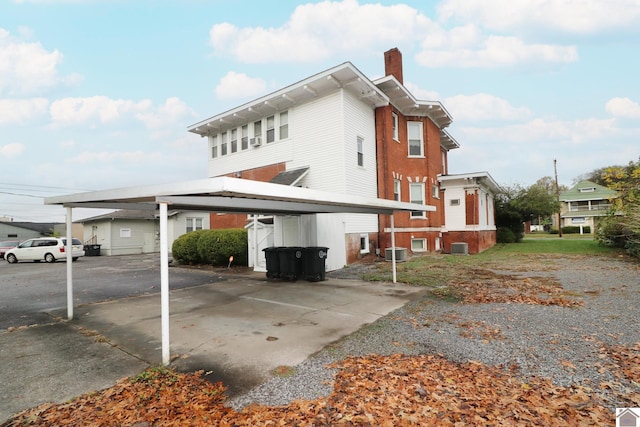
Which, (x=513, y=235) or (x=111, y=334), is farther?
(x=513, y=235)

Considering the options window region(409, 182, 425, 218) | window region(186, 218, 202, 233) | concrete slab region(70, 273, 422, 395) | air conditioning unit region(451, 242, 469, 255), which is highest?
window region(409, 182, 425, 218)

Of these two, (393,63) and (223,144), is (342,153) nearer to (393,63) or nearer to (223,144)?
(393,63)

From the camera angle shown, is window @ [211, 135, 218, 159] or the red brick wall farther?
window @ [211, 135, 218, 159]

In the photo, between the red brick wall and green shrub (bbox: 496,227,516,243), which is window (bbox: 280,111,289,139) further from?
green shrub (bbox: 496,227,516,243)

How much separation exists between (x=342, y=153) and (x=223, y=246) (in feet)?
23.0

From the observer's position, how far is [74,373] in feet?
12.8

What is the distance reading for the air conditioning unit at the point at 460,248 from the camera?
17219 millimetres

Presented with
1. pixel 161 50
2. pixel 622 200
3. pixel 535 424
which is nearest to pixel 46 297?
pixel 161 50

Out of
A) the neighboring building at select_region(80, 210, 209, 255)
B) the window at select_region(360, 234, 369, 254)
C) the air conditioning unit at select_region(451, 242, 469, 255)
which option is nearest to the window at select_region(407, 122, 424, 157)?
the air conditioning unit at select_region(451, 242, 469, 255)

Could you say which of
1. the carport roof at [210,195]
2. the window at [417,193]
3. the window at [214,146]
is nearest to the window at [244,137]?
the window at [214,146]

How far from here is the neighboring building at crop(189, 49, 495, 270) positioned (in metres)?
13.2

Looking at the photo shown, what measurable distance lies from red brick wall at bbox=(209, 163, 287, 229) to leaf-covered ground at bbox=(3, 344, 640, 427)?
11.3 metres

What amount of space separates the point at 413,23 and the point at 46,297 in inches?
619

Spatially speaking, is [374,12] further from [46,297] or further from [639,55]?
[46,297]
